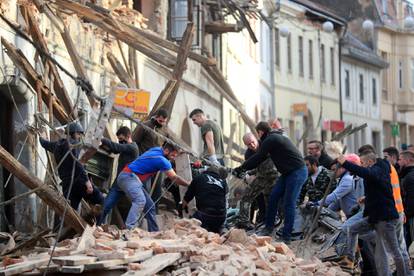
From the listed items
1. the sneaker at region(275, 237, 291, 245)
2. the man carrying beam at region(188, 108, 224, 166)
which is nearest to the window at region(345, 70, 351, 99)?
the man carrying beam at region(188, 108, 224, 166)

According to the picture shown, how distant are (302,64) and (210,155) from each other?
4324cm

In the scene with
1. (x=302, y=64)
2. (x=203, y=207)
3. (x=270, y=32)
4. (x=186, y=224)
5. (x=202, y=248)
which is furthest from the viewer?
(x=302, y=64)

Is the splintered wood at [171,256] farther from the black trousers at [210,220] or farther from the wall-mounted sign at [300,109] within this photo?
the wall-mounted sign at [300,109]

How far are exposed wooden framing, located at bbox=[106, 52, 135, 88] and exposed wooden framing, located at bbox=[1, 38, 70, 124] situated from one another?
5.23m

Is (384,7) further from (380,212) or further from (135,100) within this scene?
(380,212)

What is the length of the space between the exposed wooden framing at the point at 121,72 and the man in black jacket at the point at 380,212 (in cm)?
789

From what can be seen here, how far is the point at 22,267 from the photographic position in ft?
46.4

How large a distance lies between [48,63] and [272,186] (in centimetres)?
371

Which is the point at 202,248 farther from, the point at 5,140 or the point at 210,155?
the point at 5,140

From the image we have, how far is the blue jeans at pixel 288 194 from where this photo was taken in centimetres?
2039

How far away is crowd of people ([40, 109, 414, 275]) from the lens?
18.6m

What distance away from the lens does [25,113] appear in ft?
74.8

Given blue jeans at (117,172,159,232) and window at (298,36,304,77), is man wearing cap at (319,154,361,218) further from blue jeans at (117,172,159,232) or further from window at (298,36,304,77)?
window at (298,36,304,77)

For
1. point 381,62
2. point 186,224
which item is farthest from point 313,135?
point 186,224
